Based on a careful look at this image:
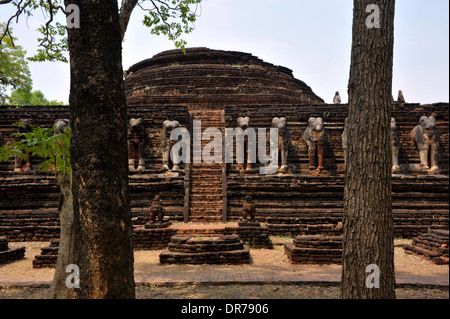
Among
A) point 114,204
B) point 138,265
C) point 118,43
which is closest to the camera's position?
point 114,204

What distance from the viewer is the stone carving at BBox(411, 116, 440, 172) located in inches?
494

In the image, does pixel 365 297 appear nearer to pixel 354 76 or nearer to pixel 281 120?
pixel 354 76

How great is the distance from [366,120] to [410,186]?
9522 mm

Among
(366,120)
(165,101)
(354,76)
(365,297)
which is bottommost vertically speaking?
(365,297)

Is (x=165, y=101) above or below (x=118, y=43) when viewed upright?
above

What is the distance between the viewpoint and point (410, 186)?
453 inches

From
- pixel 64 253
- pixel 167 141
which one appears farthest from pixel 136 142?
pixel 64 253

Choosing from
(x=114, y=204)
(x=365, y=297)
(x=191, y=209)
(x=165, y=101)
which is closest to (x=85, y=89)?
(x=114, y=204)

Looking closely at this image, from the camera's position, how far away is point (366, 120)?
327cm

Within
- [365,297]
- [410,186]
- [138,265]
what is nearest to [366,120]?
[365,297]
